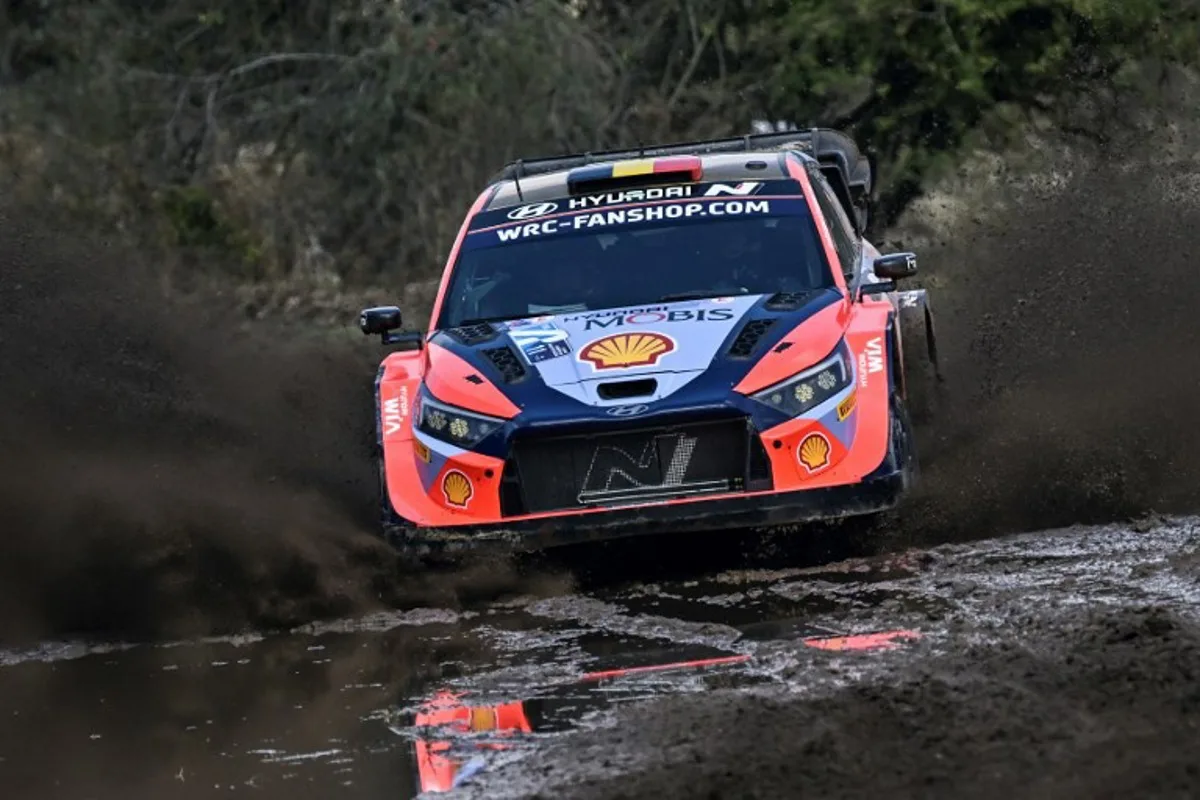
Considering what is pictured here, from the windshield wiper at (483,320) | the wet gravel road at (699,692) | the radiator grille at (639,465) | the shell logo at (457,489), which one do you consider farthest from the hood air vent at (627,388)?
the windshield wiper at (483,320)

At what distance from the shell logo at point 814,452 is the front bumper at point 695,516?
9 cm

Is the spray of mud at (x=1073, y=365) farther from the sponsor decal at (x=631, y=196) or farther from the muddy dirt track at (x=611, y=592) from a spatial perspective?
the sponsor decal at (x=631, y=196)

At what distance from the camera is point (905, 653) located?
262 inches

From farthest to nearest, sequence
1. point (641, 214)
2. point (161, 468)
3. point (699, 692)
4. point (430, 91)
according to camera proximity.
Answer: point (430, 91), point (161, 468), point (641, 214), point (699, 692)

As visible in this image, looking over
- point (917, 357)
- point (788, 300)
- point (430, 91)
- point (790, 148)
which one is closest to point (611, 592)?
point (788, 300)

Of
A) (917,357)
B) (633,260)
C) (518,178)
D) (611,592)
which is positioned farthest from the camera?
(518,178)

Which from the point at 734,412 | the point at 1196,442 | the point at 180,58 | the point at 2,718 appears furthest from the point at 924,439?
the point at 180,58

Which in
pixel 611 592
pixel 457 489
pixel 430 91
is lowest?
pixel 611 592

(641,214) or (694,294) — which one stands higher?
(641,214)

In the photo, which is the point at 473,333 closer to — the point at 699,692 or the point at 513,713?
the point at 513,713

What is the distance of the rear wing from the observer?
468 inches

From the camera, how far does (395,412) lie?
924 cm

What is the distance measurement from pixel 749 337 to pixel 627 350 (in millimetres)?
482

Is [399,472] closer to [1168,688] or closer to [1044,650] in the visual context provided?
[1044,650]
